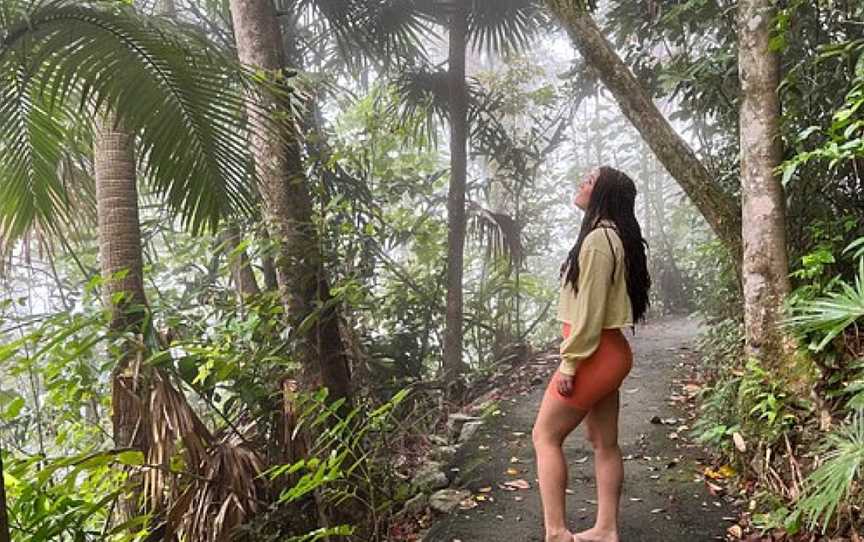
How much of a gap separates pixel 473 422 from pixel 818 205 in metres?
3.08

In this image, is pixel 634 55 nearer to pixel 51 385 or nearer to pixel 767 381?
pixel 767 381

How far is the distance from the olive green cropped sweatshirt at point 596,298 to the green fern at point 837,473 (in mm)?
935

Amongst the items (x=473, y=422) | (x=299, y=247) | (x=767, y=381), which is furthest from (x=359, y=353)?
(x=767, y=381)

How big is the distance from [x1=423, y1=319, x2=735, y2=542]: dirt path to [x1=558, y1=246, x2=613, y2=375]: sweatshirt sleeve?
1.29 m

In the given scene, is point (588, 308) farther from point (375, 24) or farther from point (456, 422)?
point (375, 24)

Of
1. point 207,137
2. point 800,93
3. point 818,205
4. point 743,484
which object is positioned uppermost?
point 800,93

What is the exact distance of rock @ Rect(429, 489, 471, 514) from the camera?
4077 millimetres

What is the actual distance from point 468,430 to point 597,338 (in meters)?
3.07

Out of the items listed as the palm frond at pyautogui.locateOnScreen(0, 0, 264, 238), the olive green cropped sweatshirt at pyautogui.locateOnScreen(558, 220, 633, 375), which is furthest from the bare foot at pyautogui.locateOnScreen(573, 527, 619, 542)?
the palm frond at pyautogui.locateOnScreen(0, 0, 264, 238)

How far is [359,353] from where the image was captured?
469cm

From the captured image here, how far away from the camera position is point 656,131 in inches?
174

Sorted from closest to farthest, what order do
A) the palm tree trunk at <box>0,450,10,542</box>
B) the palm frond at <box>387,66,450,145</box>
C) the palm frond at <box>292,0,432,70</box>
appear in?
1. the palm tree trunk at <box>0,450,10,542</box>
2. the palm frond at <box>292,0,432,70</box>
3. the palm frond at <box>387,66,450,145</box>

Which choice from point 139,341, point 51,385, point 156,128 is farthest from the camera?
point 139,341

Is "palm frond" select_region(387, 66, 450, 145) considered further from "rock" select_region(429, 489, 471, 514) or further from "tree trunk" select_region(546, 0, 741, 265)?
"rock" select_region(429, 489, 471, 514)
